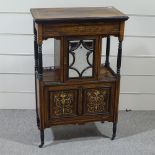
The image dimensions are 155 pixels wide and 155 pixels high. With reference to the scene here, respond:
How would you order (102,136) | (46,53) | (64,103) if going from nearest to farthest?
(64,103)
(102,136)
(46,53)

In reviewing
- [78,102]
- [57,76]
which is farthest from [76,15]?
[78,102]

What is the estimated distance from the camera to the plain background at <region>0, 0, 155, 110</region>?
235 cm

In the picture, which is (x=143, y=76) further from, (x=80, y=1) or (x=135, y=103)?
(x=80, y=1)

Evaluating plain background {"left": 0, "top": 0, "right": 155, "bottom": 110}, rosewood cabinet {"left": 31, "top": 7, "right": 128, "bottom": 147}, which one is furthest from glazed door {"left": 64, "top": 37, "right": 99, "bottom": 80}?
plain background {"left": 0, "top": 0, "right": 155, "bottom": 110}

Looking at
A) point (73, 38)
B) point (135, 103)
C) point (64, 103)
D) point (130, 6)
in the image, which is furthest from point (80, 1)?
point (135, 103)

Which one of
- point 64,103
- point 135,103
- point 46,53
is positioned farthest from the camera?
point 135,103

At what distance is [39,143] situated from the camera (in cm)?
A: 218

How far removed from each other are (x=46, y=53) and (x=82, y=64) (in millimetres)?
538

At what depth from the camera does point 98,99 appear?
6.91 feet

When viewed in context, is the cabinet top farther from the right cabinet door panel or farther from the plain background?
the right cabinet door panel

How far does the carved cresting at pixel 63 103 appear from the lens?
2.04 m

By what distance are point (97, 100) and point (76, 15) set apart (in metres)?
0.58

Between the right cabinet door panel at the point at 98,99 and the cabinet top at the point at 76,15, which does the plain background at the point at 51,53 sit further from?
the right cabinet door panel at the point at 98,99

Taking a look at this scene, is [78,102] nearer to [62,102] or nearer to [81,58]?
[62,102]
